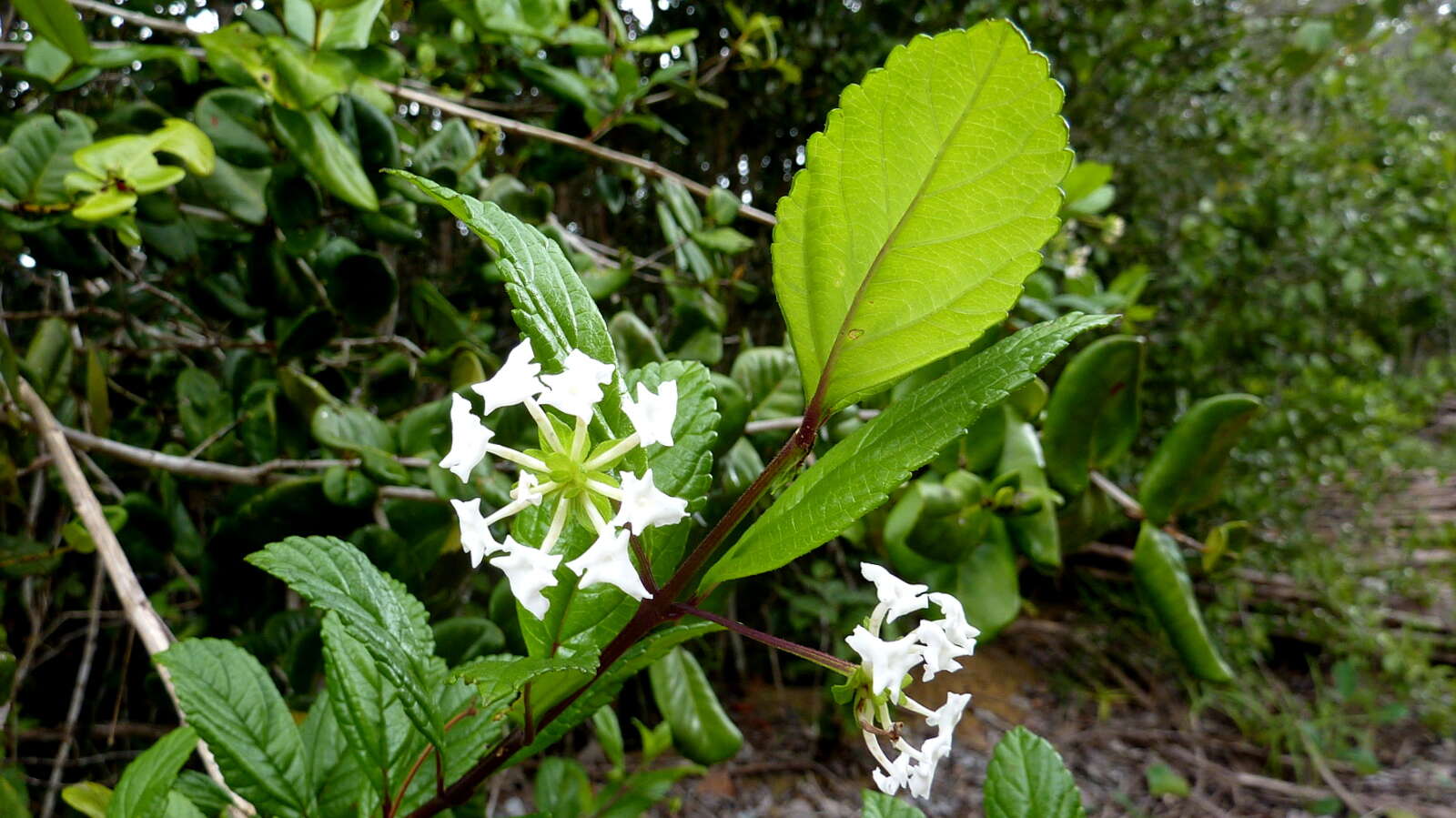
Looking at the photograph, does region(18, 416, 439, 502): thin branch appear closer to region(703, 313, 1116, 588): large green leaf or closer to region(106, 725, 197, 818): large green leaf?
region(106, 725, 197, 818): large green leaf

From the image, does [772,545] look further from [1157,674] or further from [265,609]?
[1157,674]

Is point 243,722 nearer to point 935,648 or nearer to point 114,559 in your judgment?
point 114,559

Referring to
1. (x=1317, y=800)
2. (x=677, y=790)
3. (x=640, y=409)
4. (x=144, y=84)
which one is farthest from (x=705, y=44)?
(x=1317, y=800)

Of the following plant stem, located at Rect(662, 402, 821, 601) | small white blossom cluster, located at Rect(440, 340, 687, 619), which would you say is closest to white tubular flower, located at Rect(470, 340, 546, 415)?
small white blossom cluster, located at Rect(440, 340, 687, 619)

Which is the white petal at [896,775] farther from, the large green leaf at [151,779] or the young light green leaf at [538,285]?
the large green leaf at [151,779]

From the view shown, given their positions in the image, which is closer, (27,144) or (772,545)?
(772,545)

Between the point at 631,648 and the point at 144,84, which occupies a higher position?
the point at 144,84

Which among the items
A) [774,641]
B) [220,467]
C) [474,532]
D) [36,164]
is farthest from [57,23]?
[774,641]
